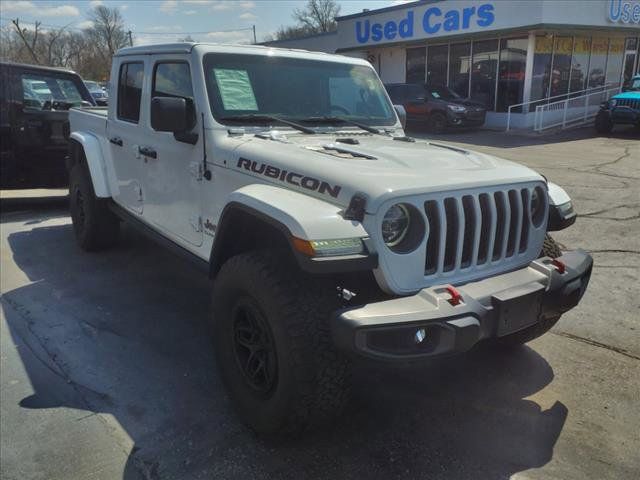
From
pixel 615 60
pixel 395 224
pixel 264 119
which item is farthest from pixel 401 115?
pixel 615 60

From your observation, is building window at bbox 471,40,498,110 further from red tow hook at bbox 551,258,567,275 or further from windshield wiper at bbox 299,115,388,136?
red tow hook at bbox 551,258,567,275

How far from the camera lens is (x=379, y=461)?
2598mm

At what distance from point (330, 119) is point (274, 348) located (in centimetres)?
188

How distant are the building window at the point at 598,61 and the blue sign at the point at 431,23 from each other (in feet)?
16.0

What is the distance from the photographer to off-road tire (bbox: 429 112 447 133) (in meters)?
17.4

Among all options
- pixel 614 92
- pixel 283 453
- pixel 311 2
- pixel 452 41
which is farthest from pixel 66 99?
pixel 311 2

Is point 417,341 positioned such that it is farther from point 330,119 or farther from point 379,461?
point 330,119

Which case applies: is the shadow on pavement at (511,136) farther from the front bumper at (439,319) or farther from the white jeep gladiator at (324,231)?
the front bumper at (439,319)

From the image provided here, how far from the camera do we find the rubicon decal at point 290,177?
2574 millimetres

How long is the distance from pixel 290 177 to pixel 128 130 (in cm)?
235

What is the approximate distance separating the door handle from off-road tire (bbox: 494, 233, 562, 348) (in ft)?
9.01

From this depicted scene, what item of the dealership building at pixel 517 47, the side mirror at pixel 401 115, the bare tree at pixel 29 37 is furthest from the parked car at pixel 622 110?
the bare tree at pixel 29 37

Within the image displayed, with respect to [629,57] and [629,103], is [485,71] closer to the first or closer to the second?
[629,103]

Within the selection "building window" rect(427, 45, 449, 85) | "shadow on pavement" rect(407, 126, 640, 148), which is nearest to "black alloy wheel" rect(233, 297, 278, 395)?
"shadow on pavement" rect(407, 126, 640, 148)
